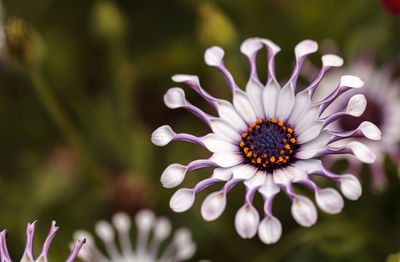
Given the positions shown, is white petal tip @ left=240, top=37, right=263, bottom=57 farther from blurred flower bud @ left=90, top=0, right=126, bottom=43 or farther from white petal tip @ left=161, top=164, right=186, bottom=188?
blurred flower bud @ left=90, top=0, right=126, bottom=43

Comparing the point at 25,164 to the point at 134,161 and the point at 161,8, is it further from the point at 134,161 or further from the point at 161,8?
the point at 161,8

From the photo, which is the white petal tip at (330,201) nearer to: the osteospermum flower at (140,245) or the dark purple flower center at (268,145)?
the dark purple flower center at (268,145)

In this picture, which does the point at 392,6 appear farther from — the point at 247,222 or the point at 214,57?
the point at 247,222

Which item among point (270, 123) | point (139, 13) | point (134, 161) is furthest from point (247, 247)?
point (139, 13)

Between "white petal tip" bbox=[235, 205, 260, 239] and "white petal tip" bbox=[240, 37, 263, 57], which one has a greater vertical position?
"white petal tip" bbox=[240, 37, 263, 57]

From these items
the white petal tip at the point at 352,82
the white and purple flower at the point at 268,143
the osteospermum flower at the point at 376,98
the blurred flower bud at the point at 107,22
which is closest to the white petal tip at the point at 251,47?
the white and purple flower at the point at 268,143

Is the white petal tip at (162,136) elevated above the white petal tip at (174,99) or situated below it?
below

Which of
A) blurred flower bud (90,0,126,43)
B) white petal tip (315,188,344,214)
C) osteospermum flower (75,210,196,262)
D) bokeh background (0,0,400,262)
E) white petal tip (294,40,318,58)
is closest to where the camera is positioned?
white petal tip (315,188,344,214)

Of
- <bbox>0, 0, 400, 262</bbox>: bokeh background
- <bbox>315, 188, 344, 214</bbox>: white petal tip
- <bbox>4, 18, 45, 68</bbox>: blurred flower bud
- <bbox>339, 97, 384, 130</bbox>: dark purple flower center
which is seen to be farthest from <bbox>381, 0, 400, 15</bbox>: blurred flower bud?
<bbox>4, 18, 45, 68</bbox>: blurred flower bud
